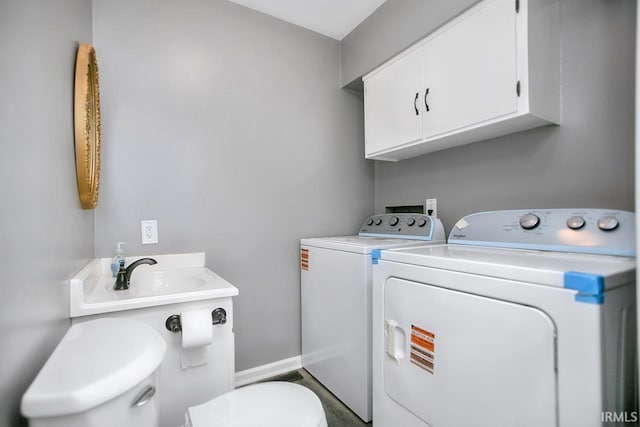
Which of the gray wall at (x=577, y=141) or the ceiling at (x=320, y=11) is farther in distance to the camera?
the ceiling at (x=320, y=11)

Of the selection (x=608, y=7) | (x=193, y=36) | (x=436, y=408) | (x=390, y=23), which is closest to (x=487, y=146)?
(x=608, y=7)

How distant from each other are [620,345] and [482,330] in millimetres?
318

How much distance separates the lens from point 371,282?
1.49 m

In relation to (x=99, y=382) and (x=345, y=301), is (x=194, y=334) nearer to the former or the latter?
(x=99, y=382)

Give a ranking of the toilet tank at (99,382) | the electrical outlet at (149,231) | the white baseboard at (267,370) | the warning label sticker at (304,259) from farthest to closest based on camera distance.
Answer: the warning label sticker at (304,259) < the white baseboard at (267,370) < the electrical outlet at (149,231) < the toilet tank at (99,382)

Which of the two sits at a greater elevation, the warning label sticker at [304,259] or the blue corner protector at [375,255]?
the blue corner protector at [375,255]

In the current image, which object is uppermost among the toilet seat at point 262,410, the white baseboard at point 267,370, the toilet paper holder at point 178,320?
the toilet paper holder at point 178,320

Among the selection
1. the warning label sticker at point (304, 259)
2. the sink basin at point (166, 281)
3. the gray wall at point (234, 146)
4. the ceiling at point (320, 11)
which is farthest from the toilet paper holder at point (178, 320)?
the ceiling at point (320, 11)

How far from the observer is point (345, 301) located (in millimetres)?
1637

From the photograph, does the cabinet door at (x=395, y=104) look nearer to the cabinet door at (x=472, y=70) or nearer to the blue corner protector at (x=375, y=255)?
the cabinet door at (x=472, y=70)

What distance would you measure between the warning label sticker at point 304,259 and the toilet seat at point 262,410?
996 mm

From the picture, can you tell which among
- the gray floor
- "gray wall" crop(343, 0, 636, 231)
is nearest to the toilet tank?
the gray floor

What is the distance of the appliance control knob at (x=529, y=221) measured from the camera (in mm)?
1299

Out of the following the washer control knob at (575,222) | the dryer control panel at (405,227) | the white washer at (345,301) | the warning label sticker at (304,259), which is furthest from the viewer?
the warning label sticker at (304,259)
